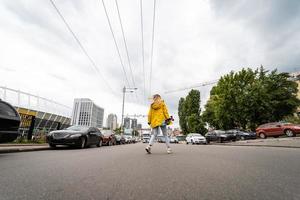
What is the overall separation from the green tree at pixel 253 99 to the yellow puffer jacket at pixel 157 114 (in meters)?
28.2

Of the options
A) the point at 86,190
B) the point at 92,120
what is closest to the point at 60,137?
the point at 86,190

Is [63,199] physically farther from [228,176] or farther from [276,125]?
[276,125]

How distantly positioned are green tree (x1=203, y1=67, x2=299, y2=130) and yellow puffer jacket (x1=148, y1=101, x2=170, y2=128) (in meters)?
28.2

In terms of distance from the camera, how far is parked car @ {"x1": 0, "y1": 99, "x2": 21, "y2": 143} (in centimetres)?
547

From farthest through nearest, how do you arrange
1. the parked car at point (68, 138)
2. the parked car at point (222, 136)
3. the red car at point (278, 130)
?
1. the parked car at point (222, 136)
2. the red car at point (278, 130)
3. the parked car at point (68, 138)

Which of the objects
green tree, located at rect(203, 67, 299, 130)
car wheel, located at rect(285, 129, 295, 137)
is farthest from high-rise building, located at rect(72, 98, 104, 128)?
car wheel, located at rect(285, 129, 295, 137)

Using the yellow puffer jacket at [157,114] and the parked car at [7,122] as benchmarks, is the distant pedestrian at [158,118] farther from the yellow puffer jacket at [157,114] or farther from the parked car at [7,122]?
the parked car at [7,122]

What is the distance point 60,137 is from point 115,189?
8450mm

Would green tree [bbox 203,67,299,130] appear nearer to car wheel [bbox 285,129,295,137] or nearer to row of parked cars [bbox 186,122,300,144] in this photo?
row of parked cars [bbox 186,122,300,144]

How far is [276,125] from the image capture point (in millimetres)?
20578

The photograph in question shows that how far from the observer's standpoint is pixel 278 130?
66.3 feet

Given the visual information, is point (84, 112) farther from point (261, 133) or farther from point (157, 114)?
point (157, 114)

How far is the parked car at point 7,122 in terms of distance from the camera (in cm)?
547

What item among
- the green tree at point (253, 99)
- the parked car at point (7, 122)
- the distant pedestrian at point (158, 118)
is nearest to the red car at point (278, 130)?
the green tree at point (253, 99)
